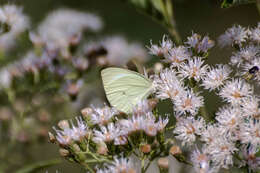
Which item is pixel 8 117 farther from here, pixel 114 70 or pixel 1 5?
pixel 114 70

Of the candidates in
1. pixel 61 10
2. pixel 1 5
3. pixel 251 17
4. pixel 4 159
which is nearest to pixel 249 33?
pixel 4 159

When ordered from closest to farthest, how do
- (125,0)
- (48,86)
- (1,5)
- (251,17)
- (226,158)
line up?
(226,158)
(125,0)
(48,86)
(1,5)
(251,17)

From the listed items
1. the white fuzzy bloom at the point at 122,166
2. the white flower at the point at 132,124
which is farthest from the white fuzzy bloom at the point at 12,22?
the white fuzzy bloom at the point at 122,166

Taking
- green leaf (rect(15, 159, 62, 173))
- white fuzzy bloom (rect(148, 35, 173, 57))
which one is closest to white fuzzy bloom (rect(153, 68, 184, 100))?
white fuzzy bloom (rect(148, 35, 173, 57))

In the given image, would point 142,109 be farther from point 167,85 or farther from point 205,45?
point 205,45

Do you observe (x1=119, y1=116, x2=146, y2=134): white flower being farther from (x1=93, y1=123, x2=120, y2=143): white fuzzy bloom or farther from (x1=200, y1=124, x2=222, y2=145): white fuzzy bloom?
(x1=200, y1=124, x2=222, y2=145): white fuzzy bloom

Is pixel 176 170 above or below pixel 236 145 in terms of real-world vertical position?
below
